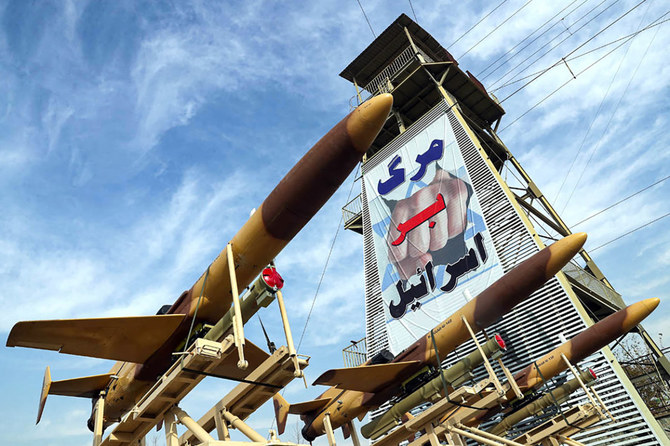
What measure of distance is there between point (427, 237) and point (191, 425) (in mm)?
11030

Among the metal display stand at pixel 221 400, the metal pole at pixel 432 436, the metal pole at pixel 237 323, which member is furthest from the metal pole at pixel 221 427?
the metal pole at pixel 432 436

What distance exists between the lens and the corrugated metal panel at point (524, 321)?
995cm

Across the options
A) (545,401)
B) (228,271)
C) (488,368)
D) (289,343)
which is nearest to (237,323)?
(289,343)

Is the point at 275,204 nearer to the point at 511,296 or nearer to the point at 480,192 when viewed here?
the point at 511,296

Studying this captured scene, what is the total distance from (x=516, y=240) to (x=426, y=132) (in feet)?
22.2

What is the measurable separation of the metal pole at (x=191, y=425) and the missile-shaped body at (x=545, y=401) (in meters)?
7.44

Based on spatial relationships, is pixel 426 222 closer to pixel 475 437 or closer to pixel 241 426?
pixel 475 437

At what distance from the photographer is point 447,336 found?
8992 mm

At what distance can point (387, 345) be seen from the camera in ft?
47.6

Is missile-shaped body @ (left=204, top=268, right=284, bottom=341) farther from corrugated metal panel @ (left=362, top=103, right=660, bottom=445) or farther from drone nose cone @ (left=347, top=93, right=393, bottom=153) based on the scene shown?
corrugated metal panel @ (left=362, top=103, right=660, bottom=445)

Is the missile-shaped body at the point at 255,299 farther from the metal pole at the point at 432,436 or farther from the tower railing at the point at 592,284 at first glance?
the tower railing at the point at 592,284

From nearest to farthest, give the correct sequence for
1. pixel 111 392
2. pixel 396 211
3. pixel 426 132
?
pixel 111 392 < pixel 396 211 < pixel 426 132

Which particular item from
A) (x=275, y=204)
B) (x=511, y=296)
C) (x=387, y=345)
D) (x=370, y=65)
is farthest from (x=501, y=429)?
(x=370, y=65)

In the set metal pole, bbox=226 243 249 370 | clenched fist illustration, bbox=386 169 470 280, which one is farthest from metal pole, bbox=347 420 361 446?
clenched fist illustration, bbox=386 169 470 280
